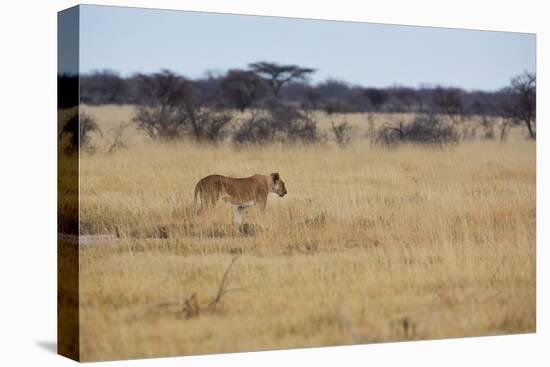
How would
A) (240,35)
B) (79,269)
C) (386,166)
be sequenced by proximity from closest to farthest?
(79,269), (240,35), (386,166)

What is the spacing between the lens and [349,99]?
14398 millimetres

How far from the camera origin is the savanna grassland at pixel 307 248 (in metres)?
12.9

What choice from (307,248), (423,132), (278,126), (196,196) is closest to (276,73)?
(278,126)

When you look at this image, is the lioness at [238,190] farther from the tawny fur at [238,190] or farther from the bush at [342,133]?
the bush at [342,133]

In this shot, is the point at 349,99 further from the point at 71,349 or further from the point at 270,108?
the point at 71,349

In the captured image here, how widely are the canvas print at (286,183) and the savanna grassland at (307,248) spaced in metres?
0.02

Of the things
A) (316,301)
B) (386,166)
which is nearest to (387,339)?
(316,301)

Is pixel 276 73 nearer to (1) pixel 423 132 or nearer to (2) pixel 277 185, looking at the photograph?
(2) pixel 277 185

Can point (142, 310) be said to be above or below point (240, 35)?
below

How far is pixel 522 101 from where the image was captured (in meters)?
15.3

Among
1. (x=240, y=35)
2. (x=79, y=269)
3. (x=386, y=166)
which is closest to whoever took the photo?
(x=79, y=269)

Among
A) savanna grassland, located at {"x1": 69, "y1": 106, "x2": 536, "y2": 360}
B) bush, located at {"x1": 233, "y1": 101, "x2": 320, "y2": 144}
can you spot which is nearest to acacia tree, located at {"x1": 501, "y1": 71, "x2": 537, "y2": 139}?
savanna grassland, located at {"x1": 69, "y1": 106, "x2": 536, "y2": 360}

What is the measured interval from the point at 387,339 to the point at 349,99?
2631 mm

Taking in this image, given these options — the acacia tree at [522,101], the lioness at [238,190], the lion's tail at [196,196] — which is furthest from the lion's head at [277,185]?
the acacia tree at [522,101]
